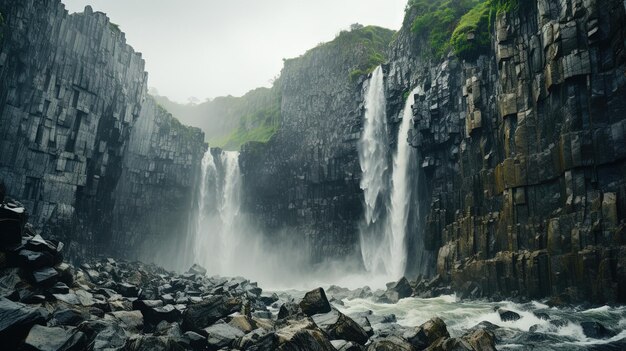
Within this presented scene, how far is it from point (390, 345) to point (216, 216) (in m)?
52.5

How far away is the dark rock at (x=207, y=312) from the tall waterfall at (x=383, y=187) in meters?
26.6

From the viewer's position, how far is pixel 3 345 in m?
9.09

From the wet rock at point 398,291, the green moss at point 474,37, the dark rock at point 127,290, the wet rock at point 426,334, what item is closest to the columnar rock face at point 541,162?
the green moss at point 474,37

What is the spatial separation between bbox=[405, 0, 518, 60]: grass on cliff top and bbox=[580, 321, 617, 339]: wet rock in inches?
804

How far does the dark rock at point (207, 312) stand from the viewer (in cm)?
1342

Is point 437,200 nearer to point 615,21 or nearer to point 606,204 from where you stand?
point 606,204

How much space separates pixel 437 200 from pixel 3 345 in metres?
29.7

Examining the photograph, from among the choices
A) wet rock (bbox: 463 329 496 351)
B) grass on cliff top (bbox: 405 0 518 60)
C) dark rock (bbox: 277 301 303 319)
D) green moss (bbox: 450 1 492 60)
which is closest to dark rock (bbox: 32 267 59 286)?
dark rock (bbox: 277 301 303 319)

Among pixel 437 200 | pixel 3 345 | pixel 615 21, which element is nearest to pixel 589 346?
pixel 615 21

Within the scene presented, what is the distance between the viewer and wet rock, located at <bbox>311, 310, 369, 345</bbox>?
40.2ft

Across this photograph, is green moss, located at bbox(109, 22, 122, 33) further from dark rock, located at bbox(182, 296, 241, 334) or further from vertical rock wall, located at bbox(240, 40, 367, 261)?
dark rock, located at bbox(182, 296, 241, 334)

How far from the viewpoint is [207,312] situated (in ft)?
45.6

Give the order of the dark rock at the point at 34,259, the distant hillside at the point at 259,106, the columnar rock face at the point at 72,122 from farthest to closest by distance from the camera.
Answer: the distant hillside at the point at 259,106
the columnar rock face at the point at 72,122
the dark rock at the point at 34,259

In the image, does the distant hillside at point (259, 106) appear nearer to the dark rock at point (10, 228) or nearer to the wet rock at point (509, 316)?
the wet rock at point (509, 316)
